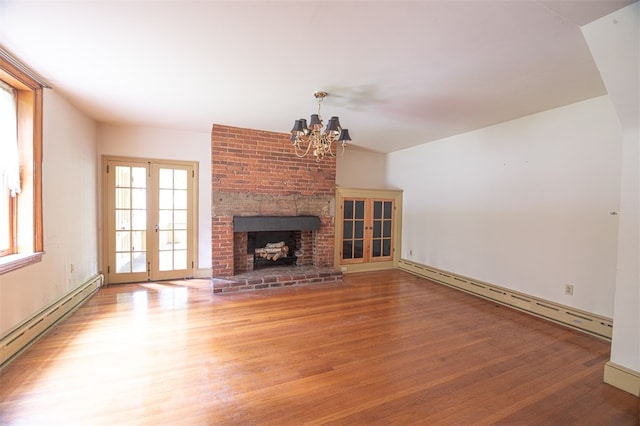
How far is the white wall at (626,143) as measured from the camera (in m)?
1.75

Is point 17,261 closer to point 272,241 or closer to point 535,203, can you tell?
point 272,241

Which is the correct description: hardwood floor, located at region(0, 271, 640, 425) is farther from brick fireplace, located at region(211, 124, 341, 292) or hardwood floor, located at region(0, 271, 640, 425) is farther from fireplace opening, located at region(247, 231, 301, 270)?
fireplace opening, located at region(247, 231, 301, 270)

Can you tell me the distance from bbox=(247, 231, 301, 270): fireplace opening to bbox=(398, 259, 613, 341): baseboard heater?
8.62 ft

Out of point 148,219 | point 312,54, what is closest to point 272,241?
point 148,219

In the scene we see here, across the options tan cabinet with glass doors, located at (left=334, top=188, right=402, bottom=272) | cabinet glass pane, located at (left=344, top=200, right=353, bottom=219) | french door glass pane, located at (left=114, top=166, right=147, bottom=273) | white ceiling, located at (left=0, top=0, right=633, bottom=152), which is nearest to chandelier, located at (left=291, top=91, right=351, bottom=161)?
white ceiling, located at (left=0, top=0, right=633, bottom=152)

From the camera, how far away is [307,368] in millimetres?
2252

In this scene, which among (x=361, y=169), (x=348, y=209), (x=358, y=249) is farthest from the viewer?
(x=361, y=169)

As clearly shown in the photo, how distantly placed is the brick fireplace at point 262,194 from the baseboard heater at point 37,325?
165cm

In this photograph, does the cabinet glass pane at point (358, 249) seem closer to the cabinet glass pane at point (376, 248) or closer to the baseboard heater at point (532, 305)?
the cabinet glass pane at point (376, 248)

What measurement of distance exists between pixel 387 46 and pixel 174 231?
172 inches

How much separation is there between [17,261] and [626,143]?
502 cm

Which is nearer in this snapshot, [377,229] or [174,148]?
[174,148]

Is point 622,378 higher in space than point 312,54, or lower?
lower

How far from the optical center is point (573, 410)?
1.84m
